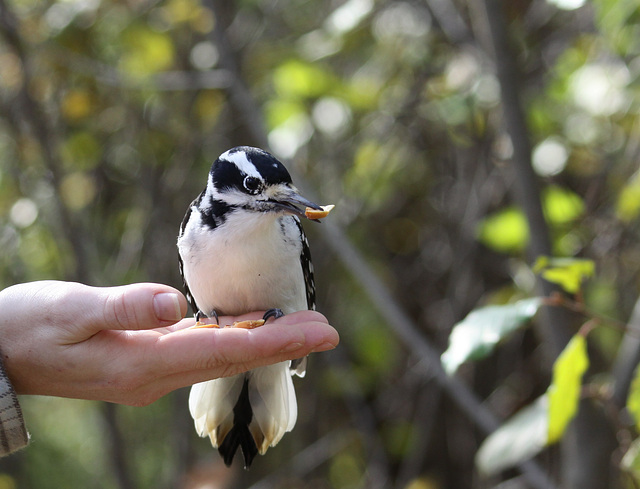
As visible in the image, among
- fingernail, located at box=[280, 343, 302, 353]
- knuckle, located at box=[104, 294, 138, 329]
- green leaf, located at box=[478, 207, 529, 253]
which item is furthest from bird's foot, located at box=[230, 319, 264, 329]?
green leaf, located at box=[478, 207, 529, 253]

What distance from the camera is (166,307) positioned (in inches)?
66.5

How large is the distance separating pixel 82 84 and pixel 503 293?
96.7 inches

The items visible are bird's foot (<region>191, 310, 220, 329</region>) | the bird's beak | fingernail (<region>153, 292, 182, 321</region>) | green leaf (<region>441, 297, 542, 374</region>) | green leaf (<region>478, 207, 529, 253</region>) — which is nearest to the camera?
fingernail (<region>153, 292, 182, 321</region>)

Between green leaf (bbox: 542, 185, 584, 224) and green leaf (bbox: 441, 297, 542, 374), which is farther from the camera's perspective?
green leaf (bbox: 542, 185, 584, 224)

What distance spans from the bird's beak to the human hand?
0.93 feet

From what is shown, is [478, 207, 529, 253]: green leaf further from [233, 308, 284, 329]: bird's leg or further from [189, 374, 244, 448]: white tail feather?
[189, 374, 244, 448]: white tail feather

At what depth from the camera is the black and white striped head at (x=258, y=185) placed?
2.00 metres

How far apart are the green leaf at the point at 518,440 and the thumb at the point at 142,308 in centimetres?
120

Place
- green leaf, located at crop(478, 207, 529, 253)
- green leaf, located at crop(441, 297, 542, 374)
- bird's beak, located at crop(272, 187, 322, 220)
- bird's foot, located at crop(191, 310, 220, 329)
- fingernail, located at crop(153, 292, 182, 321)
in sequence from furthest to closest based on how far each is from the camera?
green leaf, located at crop(478, 207, 529, 253) → bird's foot, located at crop(191, 310, 220, 329) → bird's beak, located at crop(272, 187, 322, 220) → green leaf, located at crop(441, 297, 542, 374) → fingernail, located at crop(153, 292, 182, 321)

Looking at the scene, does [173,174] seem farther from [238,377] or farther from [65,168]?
[238,377]

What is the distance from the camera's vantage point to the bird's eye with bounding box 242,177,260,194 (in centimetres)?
202

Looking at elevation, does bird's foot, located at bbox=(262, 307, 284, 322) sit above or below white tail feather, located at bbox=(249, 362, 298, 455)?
above

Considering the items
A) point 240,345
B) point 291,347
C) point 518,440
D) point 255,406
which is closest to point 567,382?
point 518,440

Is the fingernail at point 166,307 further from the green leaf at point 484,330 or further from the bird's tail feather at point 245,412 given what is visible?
the green leaf at point 484,330
